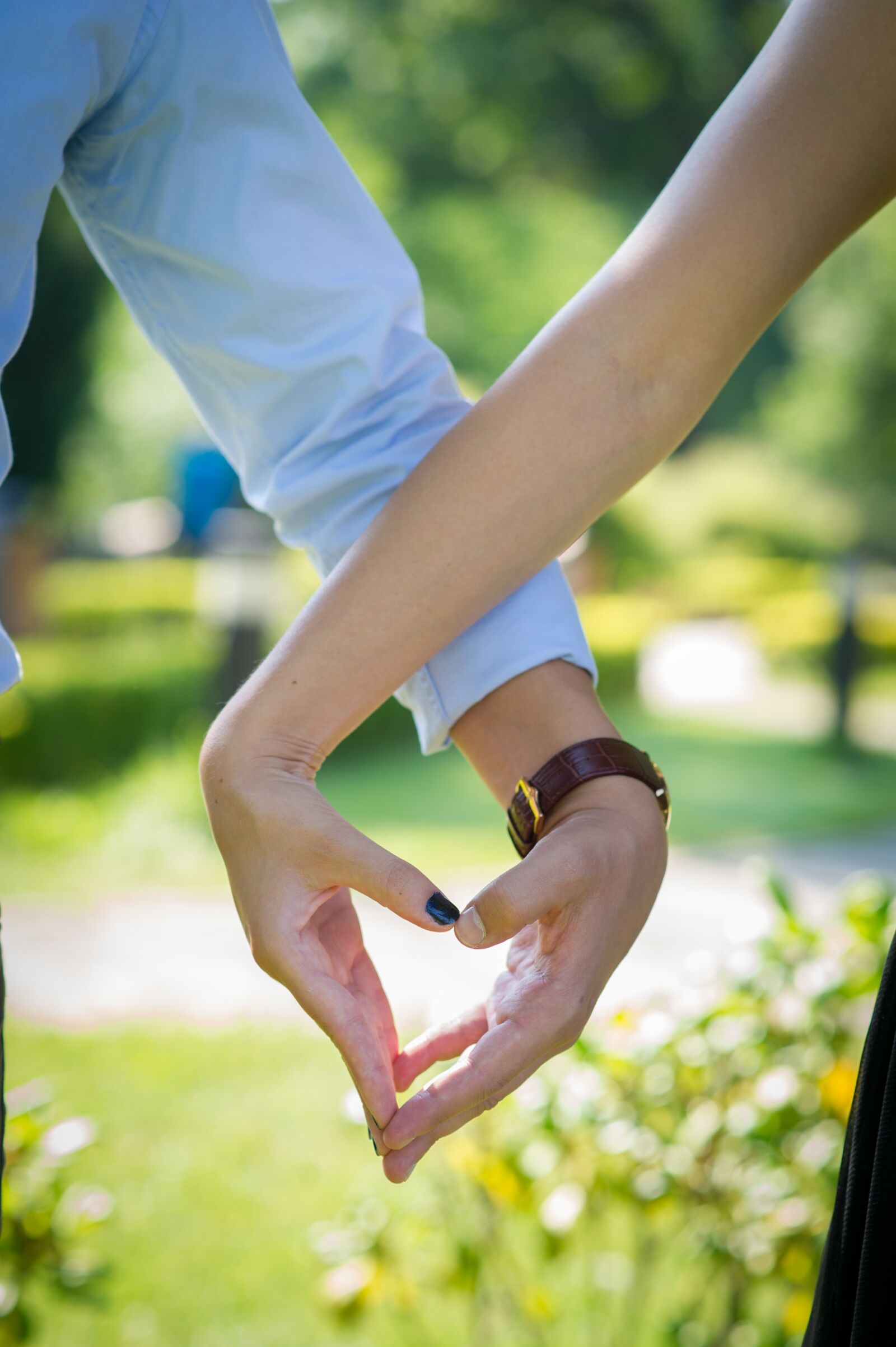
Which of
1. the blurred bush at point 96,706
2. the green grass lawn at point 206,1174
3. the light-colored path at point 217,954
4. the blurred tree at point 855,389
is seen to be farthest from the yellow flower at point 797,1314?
the blurred tree at point 855,389

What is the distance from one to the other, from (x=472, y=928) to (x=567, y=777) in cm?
17

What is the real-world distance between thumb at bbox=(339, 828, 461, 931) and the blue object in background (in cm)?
1606

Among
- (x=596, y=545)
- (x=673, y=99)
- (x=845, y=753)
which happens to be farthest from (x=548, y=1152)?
(x=673, y=99)

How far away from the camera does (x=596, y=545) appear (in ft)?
47.6

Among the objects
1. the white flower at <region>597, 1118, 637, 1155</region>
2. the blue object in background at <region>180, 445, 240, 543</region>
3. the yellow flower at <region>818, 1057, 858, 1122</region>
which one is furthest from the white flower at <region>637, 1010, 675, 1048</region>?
the blue object in background at <region>180, 445, 240, 543</region>

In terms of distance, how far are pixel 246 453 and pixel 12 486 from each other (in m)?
14.4

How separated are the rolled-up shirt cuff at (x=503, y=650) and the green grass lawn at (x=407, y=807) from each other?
422 cm

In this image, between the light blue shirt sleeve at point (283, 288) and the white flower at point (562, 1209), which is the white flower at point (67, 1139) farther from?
the light blue shirt sleeve at point (283, 288)

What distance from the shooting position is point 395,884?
2.60ft

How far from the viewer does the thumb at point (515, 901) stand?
78cm

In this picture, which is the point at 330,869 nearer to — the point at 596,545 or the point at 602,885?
the point at 602,885

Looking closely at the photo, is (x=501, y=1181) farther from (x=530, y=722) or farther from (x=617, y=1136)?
(x=530, y=722)

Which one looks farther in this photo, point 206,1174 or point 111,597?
point 111,597

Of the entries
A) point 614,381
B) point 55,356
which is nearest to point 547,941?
point 614,381
